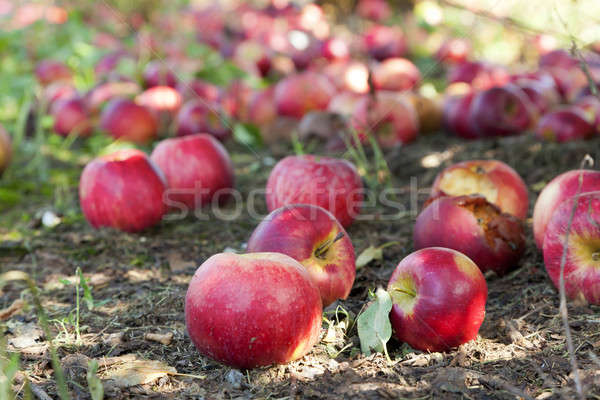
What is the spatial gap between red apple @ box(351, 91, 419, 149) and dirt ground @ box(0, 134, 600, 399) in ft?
4.66

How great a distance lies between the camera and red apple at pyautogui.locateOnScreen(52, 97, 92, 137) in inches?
230

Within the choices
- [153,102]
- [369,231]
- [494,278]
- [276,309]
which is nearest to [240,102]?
[153,102]

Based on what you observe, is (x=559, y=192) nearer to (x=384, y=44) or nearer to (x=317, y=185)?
(x=317, y=185)

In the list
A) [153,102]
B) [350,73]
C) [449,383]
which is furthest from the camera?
[350,73]

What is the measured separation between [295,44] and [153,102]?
289cm

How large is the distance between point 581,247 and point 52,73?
6363 mm

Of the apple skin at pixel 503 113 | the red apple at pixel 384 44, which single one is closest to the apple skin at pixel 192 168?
the apple skin at pixel 503 113

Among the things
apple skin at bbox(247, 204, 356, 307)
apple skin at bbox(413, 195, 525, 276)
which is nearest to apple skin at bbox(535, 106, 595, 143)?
apple skin at bbox(413, 195, 525, 276)

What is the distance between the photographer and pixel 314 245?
2.48m

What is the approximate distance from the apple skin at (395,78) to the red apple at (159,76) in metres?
2.00

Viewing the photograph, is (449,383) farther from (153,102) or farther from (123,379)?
(153,102)

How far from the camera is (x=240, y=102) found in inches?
241

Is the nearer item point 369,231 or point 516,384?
point 516,384

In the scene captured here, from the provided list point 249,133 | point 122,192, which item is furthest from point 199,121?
point 122,192
